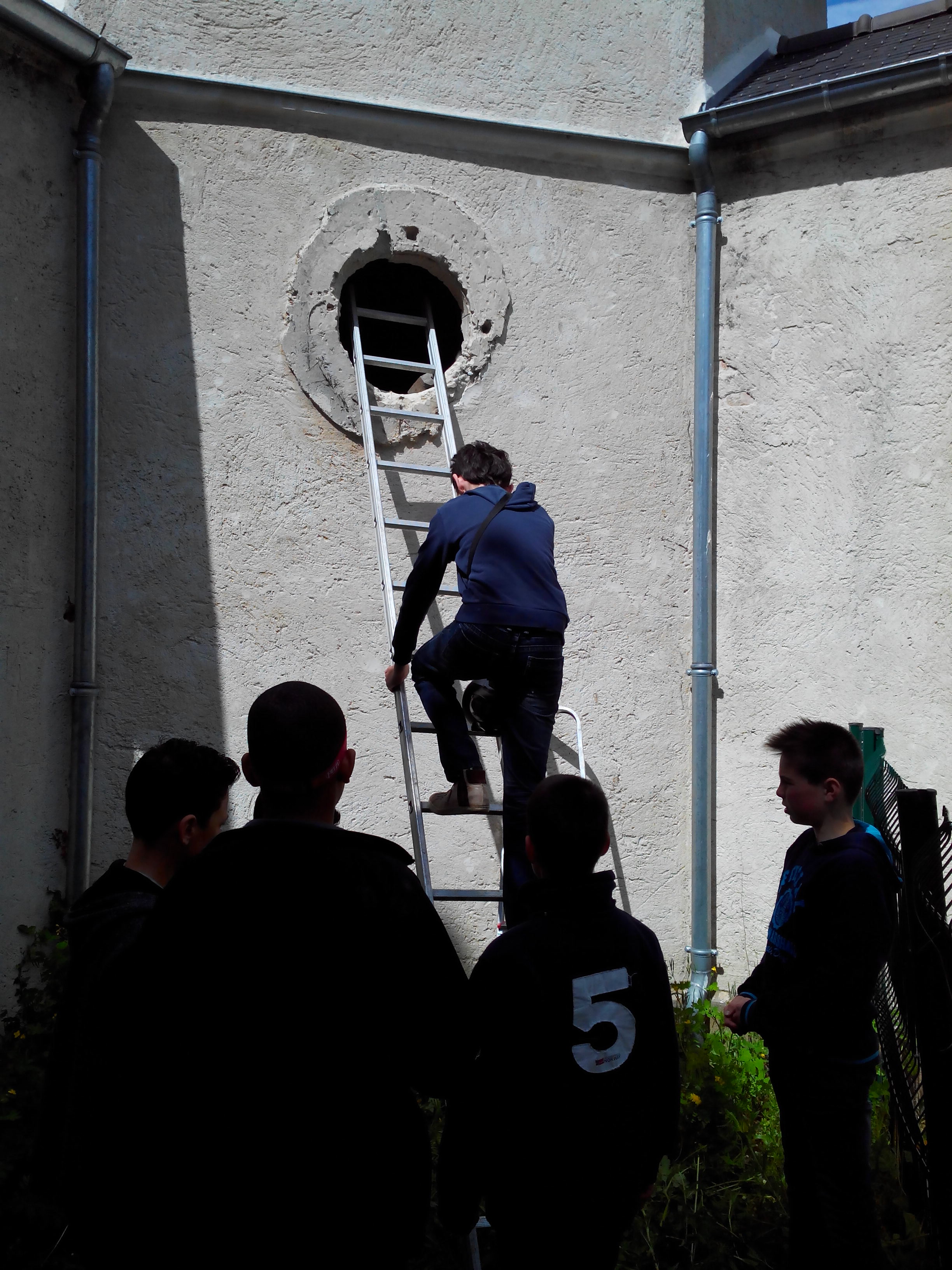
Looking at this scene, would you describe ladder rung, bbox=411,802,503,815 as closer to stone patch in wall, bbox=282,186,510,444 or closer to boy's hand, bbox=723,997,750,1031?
boy's hand, bbox=723,997,750,1031

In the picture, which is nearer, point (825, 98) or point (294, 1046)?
point (294, 1046)

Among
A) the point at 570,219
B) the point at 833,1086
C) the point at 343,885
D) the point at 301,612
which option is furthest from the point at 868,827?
the point at 570,219

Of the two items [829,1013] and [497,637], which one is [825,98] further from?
[829,1013]

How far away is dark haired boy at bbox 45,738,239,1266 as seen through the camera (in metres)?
1.66

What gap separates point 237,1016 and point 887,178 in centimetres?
449

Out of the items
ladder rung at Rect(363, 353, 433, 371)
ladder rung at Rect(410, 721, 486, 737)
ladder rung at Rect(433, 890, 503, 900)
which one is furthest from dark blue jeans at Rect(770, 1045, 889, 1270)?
ladder rung at Rect(363, 353, 433, 371)

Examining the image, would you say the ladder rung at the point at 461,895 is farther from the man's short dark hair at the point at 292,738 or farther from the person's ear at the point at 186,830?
the man's short dark hair at the point at 292,738

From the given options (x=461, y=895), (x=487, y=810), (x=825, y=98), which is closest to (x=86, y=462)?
(x=487, y=810)

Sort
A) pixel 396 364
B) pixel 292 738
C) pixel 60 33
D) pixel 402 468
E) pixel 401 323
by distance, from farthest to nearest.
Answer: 1. pixel 401 323
2. pixel 396 364
3. pixel 402 468
4. pixel 60 33
5. pixel 292 738

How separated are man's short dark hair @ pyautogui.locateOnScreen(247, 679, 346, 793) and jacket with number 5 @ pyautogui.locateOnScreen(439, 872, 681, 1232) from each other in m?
0.55

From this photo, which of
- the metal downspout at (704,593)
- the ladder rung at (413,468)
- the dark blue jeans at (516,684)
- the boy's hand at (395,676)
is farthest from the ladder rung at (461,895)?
the ladder rung at (413,468)

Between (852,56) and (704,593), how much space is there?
2.68m

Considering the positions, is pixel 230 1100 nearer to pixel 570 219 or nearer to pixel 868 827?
pixel 868 827

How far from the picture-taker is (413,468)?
4328 mm
